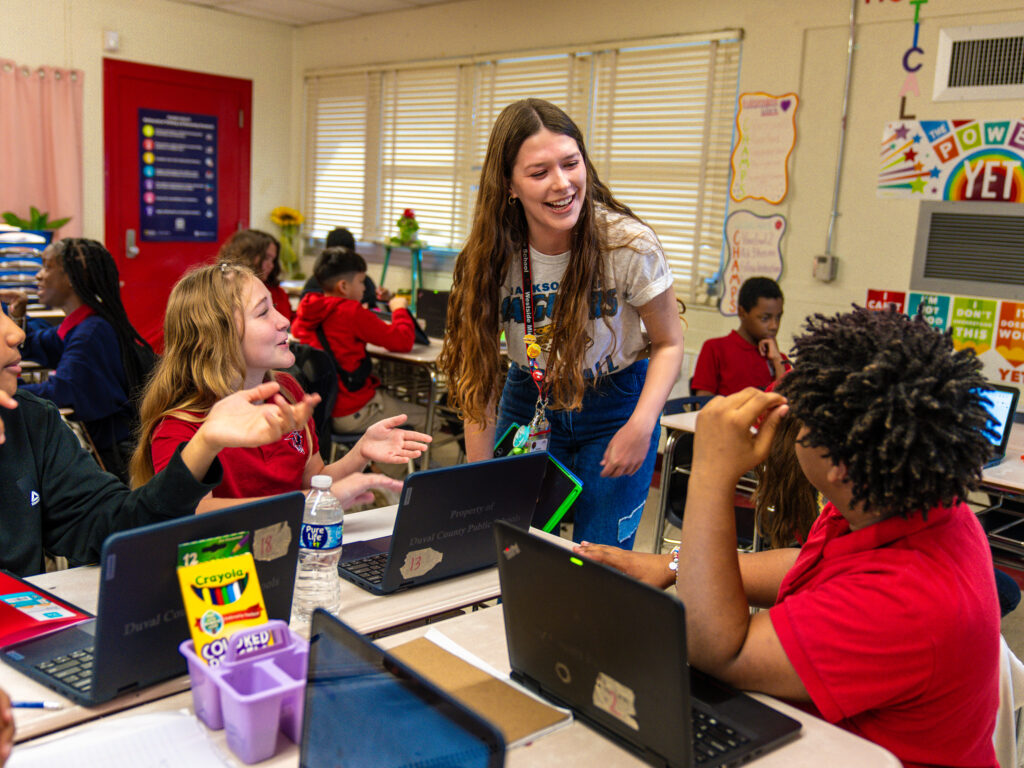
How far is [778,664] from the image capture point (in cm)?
119

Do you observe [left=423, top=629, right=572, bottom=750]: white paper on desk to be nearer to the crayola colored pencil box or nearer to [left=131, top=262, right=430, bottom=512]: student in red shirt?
the crayola colored pencil box

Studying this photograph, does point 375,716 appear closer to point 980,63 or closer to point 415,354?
point 415,354

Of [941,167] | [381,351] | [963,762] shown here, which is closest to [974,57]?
[941,167]

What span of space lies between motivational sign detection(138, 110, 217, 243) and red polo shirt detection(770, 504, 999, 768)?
21.6ft

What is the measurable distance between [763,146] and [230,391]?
355cm

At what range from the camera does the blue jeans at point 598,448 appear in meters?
2.11

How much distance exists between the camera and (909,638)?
1088mm

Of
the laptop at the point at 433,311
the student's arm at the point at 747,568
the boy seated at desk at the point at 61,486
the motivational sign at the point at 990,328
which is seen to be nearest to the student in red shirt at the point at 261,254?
the laptop at the point at 433,311

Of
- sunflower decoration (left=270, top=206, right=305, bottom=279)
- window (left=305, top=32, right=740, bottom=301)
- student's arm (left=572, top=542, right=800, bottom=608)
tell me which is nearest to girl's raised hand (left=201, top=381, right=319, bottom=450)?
student's arm (left=572, top=542, right=800, bottom=608)

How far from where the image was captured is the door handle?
668cm

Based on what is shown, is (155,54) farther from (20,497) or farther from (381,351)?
(20,497)

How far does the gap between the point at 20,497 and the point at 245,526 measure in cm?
65

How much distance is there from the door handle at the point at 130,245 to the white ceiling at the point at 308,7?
173cm

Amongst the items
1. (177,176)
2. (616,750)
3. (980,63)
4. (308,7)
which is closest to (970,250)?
(980,63)
